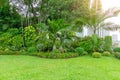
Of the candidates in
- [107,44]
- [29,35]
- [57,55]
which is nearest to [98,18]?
[107,44]

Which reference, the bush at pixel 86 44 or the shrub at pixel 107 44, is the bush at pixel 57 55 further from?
the shrub at pixel 107 44

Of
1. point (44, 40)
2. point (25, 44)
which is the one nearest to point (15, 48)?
point (25, 44)

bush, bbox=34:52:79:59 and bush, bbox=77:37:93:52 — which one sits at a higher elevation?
bush, bbox=77:37:93:52

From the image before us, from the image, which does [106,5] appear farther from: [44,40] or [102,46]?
[44,40]

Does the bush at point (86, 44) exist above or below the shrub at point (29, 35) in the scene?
below

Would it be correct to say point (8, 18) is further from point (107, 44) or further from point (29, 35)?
point (107, 44)

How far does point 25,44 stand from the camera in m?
15.7

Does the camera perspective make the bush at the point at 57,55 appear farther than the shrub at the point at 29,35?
No

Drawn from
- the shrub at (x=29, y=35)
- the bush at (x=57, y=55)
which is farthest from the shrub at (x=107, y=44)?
the shrub at (x=29, y=35)

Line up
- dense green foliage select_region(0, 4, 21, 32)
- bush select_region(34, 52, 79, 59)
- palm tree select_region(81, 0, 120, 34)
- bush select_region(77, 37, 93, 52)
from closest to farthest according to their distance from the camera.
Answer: bush select_region(34, 52, 79, 59)
bush select_region(77, 37, 93, 52)
palm tree select_region(81, 0, 120, 34)
dense green foliage select_region(0, 4, 21, 32)

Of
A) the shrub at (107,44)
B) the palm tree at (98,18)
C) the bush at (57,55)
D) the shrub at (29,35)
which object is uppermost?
the palm tree at (98,18)

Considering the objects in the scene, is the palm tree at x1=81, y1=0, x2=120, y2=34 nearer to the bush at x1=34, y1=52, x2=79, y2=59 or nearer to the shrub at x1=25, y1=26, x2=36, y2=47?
the bush at x1=34, y1=52, x2=79, y2=59

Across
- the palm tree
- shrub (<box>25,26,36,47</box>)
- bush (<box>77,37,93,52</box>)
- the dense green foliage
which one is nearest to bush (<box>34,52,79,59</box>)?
bush (<box>77,37,93,52</box>)

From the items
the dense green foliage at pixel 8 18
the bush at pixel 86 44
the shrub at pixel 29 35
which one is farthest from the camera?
the dense green foliage at pixel 8 18
